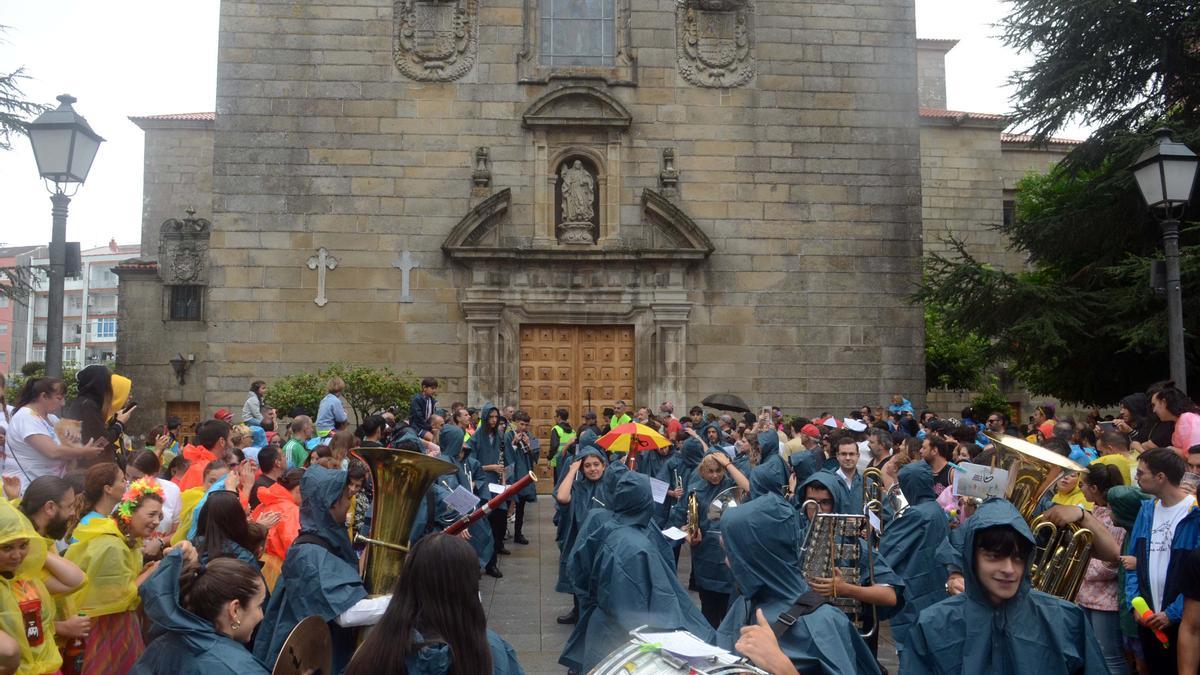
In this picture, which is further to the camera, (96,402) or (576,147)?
(576,147)

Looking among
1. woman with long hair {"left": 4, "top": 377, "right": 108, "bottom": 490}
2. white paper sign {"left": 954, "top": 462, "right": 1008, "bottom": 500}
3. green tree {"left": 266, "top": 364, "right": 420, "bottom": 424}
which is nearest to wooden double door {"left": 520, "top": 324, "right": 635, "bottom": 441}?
green tree {"left": 266, "top": 364, "right": 420, "bottom": 424}

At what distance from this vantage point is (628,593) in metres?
5.40

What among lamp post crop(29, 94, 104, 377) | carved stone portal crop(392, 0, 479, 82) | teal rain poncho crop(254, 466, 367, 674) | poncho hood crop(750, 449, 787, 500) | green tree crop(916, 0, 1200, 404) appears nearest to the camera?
teal rain poncho crop(254, 466, 367, 674)

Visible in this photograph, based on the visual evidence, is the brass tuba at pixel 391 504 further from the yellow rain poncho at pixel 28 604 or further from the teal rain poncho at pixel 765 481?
the teal rain poncho at pixel 765 481

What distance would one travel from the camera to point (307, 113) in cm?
1980

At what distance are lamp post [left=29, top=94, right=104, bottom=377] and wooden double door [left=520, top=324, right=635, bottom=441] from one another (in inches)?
420

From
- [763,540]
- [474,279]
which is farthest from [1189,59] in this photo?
[763,540]

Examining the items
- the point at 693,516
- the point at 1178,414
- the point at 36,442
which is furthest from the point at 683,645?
the point at 1178,414

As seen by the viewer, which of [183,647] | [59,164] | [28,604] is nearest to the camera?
[183,647]

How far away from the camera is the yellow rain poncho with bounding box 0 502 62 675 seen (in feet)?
13.6

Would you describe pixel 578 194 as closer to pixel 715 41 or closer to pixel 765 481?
pixel 715 41

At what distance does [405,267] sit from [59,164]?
9921 millimetres

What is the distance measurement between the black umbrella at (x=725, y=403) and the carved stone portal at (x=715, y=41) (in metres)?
6.39

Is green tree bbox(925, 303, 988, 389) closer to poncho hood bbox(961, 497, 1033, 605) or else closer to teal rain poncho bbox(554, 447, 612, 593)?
teal rain poncho bbox(554, 447, 612, 593)
